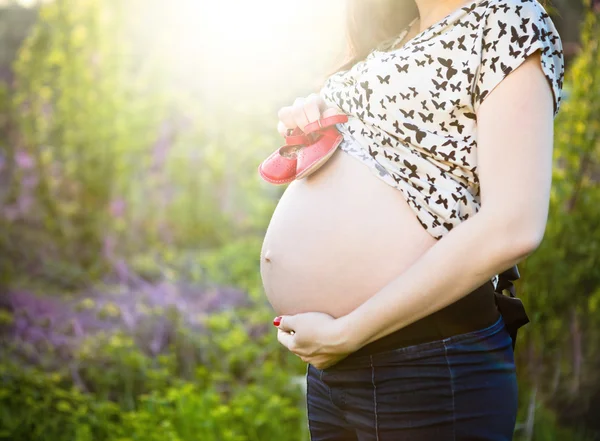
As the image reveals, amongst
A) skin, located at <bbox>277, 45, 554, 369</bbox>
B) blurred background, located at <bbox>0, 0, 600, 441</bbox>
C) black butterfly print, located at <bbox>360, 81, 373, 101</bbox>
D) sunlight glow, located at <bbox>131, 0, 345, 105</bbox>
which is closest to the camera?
skin, located at <bbox>277, 45, 554, 369</bbox>

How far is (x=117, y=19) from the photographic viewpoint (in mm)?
5520

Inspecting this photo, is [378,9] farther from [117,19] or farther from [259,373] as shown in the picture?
[117,19]

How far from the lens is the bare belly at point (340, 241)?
4.11 feet

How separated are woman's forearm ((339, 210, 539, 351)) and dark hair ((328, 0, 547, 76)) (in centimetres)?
76

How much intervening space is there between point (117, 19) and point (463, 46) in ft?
16.0

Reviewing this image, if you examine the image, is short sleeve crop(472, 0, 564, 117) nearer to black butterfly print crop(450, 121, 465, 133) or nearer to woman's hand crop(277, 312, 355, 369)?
black butterfly print crop(450, 121, 465, 133)

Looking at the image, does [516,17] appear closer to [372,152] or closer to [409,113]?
[409,113]

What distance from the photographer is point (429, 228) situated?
122cm

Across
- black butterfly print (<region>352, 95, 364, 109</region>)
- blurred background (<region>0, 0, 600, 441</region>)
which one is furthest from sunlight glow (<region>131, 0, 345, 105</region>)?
black butterfly print (<region>352, 95, 364, 109</region>)

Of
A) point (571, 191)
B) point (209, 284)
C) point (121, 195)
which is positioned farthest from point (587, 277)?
point (121, 195)

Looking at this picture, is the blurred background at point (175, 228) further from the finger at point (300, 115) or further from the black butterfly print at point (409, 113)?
the black butterfly print at point (409, 113)

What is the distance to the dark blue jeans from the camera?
1199 millimetres

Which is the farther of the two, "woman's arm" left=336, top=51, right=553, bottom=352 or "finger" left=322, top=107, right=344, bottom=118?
"finger" left=322, top=107, right=344, bottom=118

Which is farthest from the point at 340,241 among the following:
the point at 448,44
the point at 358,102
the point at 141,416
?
the point at 141,416
